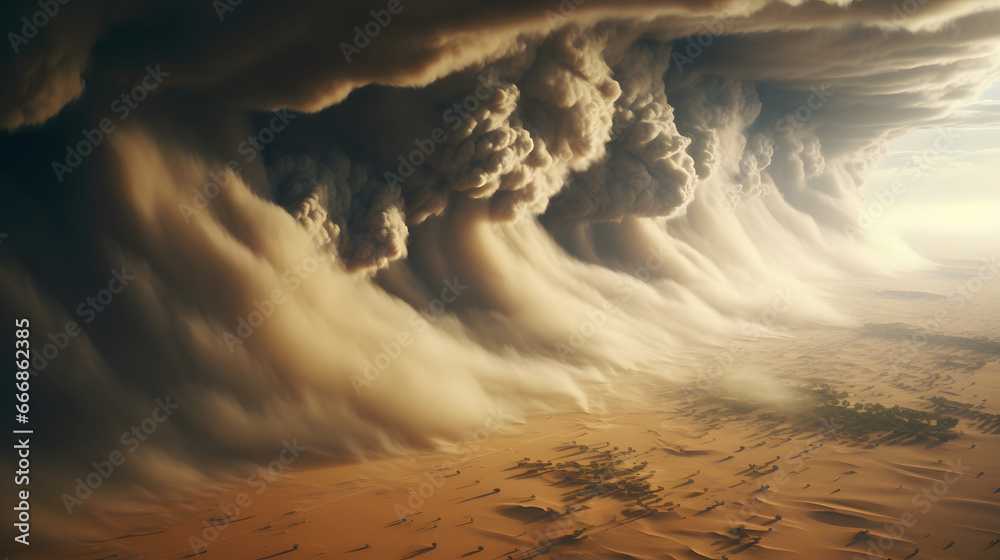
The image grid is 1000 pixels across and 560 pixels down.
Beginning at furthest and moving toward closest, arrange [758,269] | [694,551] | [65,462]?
[758,269] → [65,462] → [694,551]

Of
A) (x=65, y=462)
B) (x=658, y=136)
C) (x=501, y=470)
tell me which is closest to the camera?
(x=65, y=462)

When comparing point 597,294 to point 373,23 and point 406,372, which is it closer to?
point 406,372

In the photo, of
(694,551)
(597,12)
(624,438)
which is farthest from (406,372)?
(597,12)

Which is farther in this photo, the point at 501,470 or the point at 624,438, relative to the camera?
the point at 624,438

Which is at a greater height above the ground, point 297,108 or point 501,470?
point 297,108

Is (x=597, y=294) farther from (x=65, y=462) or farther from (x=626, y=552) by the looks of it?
(x=65, y=462)

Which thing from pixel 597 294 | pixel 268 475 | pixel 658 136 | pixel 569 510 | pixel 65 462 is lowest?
pixel 569 510
